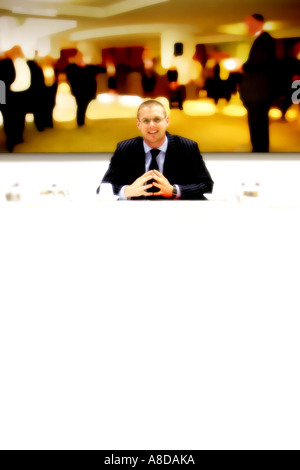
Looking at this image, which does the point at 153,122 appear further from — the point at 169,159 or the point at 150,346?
the point at 150,346

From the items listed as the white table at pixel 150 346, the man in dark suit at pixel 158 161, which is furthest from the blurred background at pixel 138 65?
the white table at pixel 150 346

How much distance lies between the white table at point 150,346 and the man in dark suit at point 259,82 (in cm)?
206

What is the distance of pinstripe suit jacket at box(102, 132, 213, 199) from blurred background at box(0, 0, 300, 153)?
65 cm

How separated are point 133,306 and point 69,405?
193mm

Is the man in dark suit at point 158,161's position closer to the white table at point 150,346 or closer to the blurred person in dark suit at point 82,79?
the blurred person in dark suit at point 82,79

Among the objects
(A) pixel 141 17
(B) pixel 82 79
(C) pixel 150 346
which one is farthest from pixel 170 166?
(C) pixel 150 346

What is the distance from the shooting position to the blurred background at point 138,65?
2.71 metres

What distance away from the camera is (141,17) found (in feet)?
Result: 8.99

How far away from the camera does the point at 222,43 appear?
2721 millimetres

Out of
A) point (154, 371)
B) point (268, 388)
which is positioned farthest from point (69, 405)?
point (268, 388)

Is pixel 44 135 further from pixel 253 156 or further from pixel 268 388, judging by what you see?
pixel 268 388

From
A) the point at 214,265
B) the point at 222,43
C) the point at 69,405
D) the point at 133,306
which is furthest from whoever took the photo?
the point at 222,43

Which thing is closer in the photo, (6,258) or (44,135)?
(6,258)

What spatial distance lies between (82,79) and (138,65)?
0.38 meters
